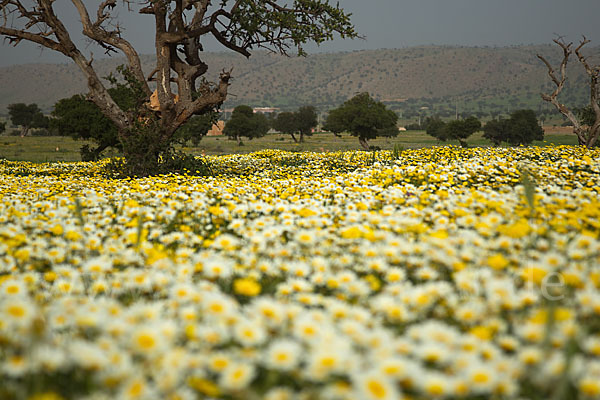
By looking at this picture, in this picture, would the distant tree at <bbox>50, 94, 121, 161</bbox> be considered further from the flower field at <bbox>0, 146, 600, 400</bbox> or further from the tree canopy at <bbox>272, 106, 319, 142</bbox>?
the tree canopy at <bbox>272, 106, 319, 142</bbox>

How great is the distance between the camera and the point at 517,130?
5294cm

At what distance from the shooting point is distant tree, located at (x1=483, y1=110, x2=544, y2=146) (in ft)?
174

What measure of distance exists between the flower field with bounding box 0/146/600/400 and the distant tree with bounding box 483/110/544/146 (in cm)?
5608

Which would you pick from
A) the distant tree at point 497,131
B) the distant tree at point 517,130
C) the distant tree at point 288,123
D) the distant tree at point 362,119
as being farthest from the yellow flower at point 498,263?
the distant tree at point 288,123

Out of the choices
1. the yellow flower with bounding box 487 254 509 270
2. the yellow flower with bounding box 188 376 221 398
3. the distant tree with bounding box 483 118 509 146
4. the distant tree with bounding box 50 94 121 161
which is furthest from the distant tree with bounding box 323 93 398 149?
the yellow flower with bounding box 188 376 221 398

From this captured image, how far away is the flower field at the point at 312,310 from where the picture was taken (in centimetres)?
167

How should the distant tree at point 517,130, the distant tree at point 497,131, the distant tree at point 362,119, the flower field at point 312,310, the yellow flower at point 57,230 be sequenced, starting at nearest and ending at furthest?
the flower field at point 312,310 → the yellow flower at point 57,230 → the distant tree at point 362,119 → the distant tree at point 517,130 → the distant tree at point 497,131

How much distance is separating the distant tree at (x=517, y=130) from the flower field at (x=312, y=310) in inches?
2208

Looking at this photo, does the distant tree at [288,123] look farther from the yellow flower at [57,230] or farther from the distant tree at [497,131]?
the yellow flower at [57,230]

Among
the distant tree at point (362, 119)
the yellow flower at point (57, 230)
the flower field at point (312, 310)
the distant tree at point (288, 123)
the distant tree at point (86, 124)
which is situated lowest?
the flower field at point (312, 310)

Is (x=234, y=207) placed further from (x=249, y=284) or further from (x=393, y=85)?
(x=393, y=85)

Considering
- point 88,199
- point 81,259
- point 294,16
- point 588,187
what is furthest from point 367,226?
point 294,16

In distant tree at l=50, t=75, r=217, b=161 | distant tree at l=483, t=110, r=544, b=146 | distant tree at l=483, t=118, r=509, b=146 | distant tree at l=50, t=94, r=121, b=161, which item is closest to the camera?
distant tree at l=50, t=75, r=217, b=161

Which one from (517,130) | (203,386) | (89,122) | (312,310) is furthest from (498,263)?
(517,130)
